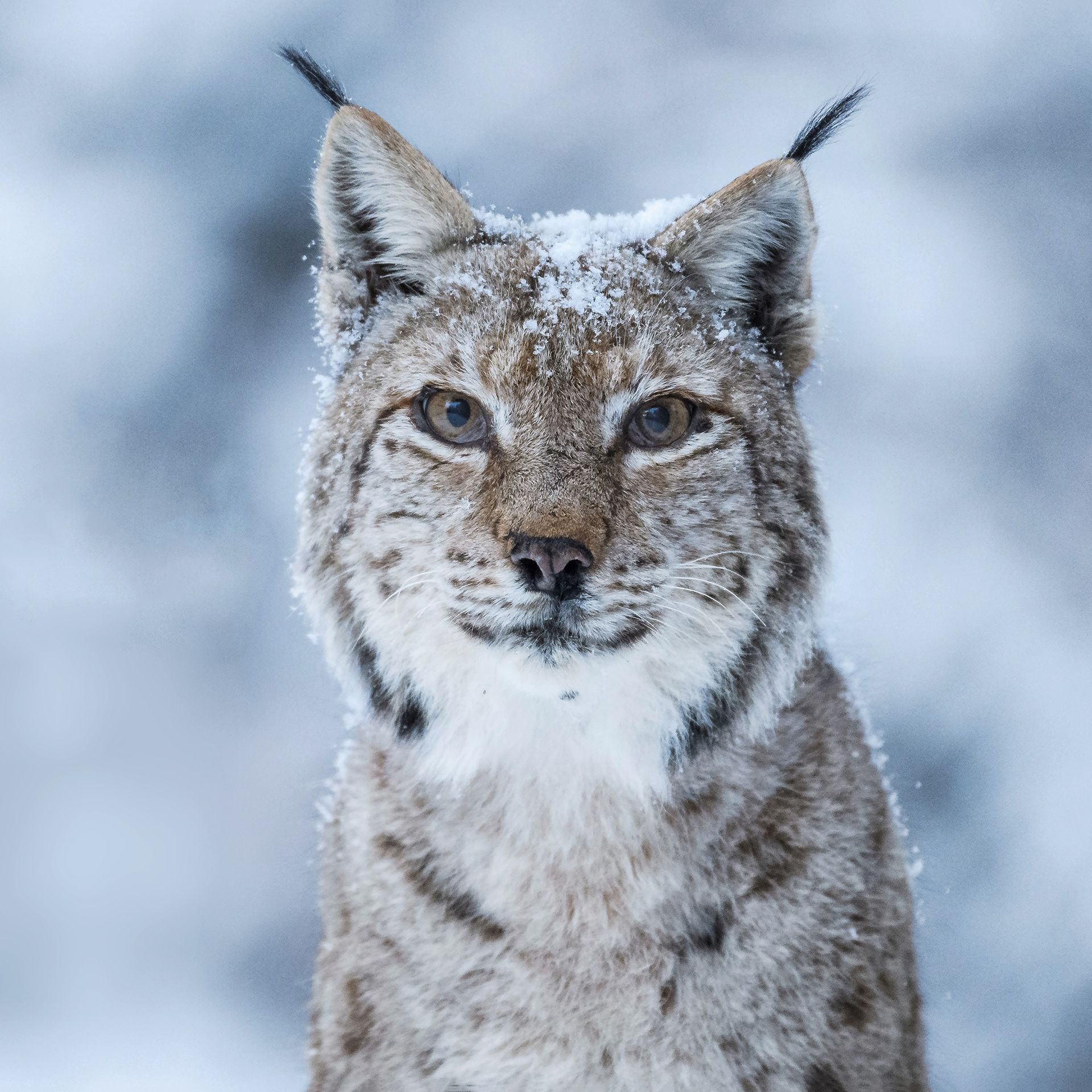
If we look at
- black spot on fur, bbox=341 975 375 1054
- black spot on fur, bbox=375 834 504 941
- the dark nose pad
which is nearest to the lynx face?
the dark nose pad

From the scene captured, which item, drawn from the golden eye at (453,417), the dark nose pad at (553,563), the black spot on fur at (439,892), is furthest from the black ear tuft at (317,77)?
the black spot on fur at (439,892)

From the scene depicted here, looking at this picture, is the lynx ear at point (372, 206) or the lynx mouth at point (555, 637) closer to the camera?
the lynx mouth at point (555, 637)

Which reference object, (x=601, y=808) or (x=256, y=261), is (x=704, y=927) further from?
(x=256, y=261)

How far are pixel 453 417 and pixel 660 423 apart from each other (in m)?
0.42

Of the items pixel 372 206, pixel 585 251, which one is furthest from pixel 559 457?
pixel 372 206

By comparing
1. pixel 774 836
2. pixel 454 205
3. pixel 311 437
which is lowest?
pixel 774 836

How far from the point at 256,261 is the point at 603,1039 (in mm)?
3989

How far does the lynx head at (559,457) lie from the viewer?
7.34 ft

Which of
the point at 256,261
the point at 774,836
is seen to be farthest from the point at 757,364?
the point at 256,261

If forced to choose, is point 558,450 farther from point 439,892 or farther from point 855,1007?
point 855,1007

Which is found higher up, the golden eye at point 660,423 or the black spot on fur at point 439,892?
the golden eye at point 660,423

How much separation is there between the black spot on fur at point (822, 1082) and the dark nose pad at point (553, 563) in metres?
1.08

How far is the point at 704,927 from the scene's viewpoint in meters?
2.44

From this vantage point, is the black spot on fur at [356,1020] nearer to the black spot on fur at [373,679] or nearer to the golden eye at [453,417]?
the black spot on fur at [373,679]
